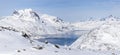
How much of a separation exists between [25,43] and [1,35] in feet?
7.35

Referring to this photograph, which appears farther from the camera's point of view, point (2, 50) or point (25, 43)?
point (25, 43)

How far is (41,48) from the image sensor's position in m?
27.6

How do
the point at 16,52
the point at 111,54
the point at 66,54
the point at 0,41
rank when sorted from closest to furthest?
the point at 16,52
the point at 66,54
the point at 0,41
the point at 111,54

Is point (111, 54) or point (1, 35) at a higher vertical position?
point (1, 35)

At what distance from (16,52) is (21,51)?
1.58 feet

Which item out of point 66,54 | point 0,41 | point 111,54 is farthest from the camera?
point 111,54

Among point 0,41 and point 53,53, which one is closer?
point 53,53

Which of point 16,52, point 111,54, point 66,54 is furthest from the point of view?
point 111,54

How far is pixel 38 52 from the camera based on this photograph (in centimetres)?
2605

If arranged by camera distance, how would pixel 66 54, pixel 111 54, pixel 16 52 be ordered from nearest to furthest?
1. pixel 16 52
2. pixel 66 54
3. pixel 111 54

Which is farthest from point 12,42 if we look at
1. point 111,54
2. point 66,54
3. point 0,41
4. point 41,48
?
point 111,54

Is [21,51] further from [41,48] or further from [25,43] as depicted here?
[25,43]

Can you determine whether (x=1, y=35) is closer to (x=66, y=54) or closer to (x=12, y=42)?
(x=12, y=42)

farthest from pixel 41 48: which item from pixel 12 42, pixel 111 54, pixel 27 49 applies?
pixel 111 54
